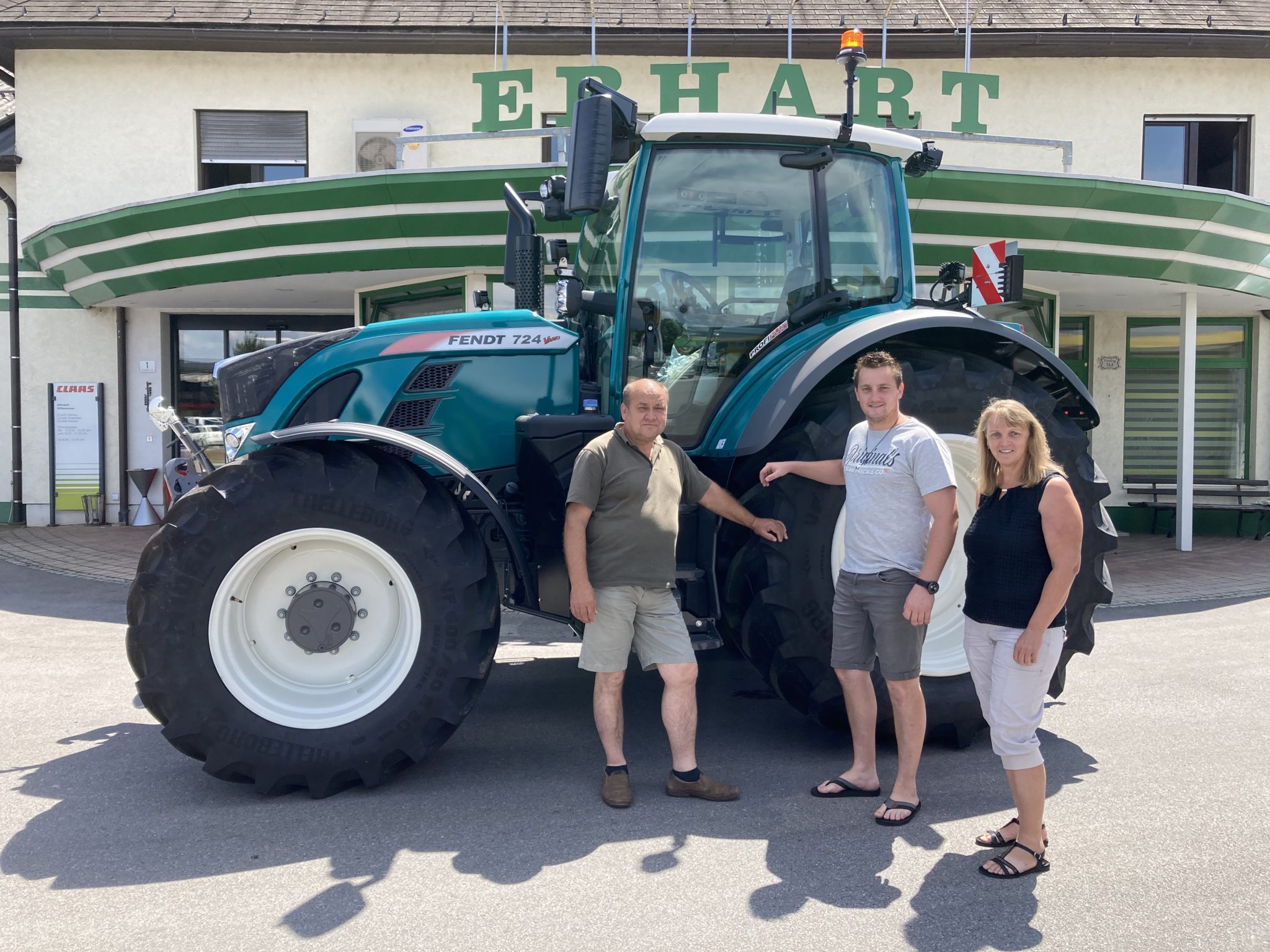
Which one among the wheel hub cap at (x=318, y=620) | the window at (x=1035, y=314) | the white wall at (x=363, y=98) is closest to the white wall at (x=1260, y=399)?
the white wall at (x=363, y=98)

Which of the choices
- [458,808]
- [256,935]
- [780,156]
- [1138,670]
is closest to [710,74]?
[780,156]

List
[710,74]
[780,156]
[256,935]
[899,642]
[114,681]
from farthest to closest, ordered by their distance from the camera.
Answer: [710,74] < [114,681] < [780,156] < [899,642] < [256,935]

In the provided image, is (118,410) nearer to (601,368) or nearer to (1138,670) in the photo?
(601,368)

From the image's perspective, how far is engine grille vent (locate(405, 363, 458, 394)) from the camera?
4293 mm

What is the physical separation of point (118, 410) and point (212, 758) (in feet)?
34.4

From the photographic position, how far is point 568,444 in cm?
417

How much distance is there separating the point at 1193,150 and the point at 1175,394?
116 inches

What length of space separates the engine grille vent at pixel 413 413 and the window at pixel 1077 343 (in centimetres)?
1074

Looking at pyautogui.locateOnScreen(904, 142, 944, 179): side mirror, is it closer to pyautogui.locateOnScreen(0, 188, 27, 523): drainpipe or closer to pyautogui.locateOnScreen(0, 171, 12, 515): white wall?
pyautogui.locateOnScreen(0, 188, 27, 523): drainpipe

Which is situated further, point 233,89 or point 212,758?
point 233,89

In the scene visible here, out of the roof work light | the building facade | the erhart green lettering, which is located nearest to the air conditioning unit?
the building facade

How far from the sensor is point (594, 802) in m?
3.66

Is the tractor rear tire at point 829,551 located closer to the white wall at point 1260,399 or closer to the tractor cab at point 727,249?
the tractor cab at point 727,249

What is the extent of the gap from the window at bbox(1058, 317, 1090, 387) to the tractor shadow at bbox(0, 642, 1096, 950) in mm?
9772
